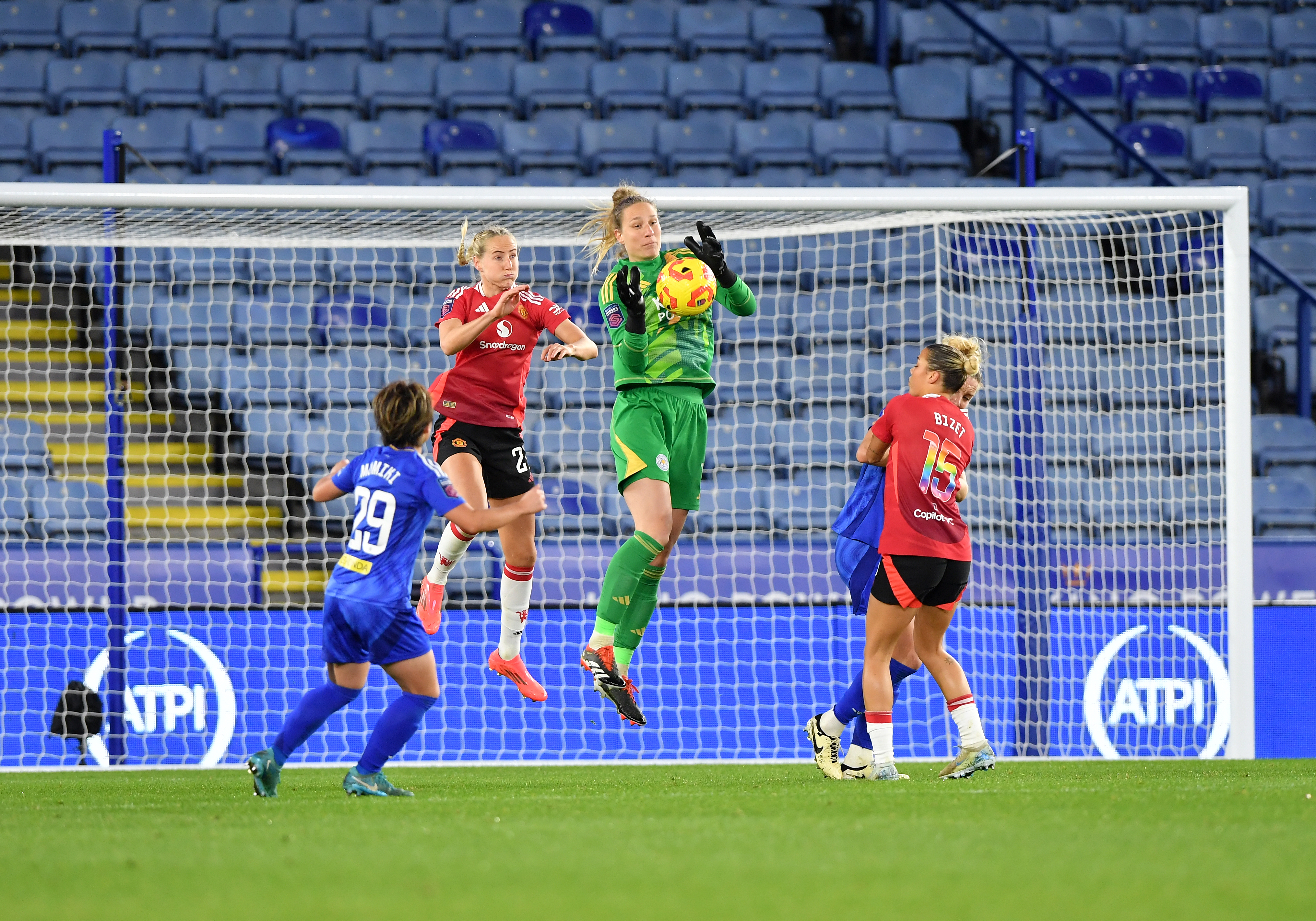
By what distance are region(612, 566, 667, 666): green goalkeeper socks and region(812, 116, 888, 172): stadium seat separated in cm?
639

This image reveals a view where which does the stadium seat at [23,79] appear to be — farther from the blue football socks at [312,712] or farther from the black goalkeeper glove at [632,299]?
the blue football socks at [312,712]

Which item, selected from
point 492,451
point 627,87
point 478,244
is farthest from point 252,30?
point 492,451

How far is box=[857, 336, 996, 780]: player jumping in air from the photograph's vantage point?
192 inches

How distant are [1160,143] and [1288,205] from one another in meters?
1.19

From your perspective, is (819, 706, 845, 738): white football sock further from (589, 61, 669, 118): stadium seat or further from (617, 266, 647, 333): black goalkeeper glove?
(589, 61, 669, 118): stadium seat

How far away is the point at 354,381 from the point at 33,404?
2.18 metres

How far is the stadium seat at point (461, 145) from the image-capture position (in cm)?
1091

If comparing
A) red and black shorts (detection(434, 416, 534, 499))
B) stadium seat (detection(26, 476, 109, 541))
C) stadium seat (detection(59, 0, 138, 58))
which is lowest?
stadium seat (detection(26, 476, 109, 541))

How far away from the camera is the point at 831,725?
5.29 meters

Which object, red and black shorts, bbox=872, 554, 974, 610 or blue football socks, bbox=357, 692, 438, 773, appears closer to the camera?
blue football socks, bbox=357, 692, 438, 773

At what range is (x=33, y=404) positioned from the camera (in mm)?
9250

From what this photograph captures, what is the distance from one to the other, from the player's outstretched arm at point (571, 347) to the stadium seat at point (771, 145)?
18.8 ft

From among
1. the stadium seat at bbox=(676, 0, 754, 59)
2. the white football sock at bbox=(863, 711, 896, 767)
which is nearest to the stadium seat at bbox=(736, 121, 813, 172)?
the stadium seat at bbox=(676, 0, 754, 59)

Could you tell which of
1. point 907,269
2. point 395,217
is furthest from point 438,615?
point 907,269
